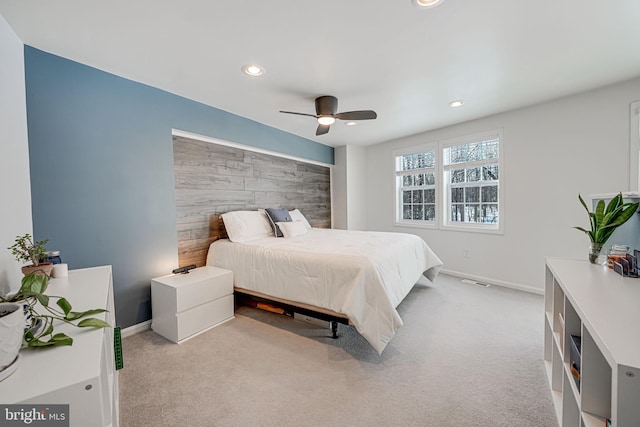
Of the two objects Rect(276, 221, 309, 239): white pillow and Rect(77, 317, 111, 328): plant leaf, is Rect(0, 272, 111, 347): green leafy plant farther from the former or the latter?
Rect(276, 221, 309, 239): white pillow

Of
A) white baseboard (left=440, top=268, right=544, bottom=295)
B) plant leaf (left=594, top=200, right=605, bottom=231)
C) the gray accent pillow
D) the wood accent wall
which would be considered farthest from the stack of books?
the wood accent wall

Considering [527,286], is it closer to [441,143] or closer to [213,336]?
[441,143]

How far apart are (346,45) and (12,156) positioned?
2.37 meters

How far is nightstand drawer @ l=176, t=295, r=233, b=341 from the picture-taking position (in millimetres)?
2267

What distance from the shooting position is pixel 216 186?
317 cm

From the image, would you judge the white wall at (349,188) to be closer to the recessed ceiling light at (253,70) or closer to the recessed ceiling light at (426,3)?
the recessed ceiling light at (253,70)

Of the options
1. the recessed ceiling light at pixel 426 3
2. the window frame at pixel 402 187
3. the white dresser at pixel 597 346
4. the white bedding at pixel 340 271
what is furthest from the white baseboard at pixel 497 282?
the recessed ceiling light at pixel 426 3

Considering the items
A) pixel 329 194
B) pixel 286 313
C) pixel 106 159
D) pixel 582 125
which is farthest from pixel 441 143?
pixel 106 159

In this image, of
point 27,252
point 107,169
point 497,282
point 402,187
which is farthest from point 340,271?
point 402,187

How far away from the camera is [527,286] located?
11.1 feet

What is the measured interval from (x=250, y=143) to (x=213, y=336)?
2.44 metres

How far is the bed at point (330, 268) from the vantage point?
1.98m

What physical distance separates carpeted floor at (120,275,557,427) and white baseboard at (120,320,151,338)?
0.24ft

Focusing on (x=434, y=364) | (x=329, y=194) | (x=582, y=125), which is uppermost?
(x=582, y=125)
